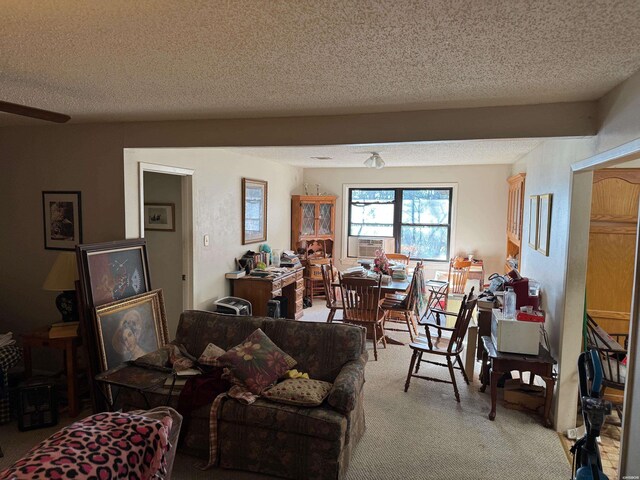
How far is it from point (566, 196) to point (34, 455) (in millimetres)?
3340

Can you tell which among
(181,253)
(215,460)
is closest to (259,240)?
(181,253)

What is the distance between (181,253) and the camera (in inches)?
175

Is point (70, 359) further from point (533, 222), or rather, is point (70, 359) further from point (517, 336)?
point (533, 222)

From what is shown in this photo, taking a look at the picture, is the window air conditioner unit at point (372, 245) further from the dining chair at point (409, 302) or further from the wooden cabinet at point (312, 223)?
the dining chair at point (409, 302)

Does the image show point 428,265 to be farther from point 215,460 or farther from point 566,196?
point 215,460

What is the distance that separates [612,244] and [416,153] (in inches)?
94.0

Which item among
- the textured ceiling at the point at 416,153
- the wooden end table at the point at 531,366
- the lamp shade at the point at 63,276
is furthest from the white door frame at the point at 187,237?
the wooden end table at the point at 531,366

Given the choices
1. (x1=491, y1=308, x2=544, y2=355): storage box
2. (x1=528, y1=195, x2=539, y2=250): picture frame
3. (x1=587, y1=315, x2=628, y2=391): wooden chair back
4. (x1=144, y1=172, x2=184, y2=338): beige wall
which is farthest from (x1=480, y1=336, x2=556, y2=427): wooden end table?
(x1=144, y1=172, x2=184, y2=338): beige wall

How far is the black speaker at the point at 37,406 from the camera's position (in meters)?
3.03

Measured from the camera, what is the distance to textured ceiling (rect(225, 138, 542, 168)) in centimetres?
434

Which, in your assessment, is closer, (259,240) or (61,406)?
(61,406)

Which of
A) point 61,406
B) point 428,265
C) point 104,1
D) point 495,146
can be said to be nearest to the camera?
point 104,1

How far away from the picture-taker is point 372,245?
7277 millimetres

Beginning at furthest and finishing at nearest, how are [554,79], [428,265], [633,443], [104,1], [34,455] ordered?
[428,265]
[554,79]
[633,443]
[104,1]
[34,455]
